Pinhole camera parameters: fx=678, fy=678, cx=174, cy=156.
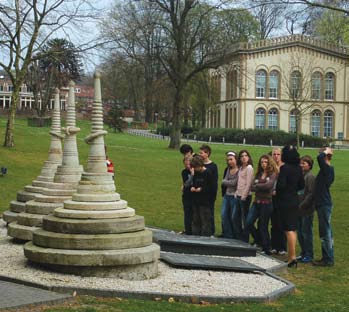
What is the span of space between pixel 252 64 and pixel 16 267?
63.7 metres

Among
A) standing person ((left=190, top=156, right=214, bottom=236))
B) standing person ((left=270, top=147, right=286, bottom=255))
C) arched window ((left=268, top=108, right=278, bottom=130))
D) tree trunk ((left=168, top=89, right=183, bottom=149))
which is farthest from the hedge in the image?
standing person ((left=270, top=147, right=286, bottom=255))

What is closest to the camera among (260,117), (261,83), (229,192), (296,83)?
(229,192)

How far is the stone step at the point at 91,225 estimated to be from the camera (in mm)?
9352

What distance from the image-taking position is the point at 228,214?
13203 millimetres

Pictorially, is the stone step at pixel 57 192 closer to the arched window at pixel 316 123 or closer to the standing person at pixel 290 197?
the standing person at pixel 290 197

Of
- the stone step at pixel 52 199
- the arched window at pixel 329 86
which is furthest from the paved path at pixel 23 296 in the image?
the arched window at pixel 329 86

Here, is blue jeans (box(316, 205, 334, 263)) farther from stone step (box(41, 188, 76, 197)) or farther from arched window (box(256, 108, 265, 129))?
arched window (box(256, 108, 265, 129))

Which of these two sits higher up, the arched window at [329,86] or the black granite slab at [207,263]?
the arched window at [329,86]

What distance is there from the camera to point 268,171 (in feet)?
39.8

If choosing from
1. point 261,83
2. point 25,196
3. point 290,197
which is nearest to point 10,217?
point 25,196

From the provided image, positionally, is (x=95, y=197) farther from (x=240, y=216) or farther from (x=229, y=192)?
(x=240, y=216)

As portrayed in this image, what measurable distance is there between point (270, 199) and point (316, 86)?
62.9 metres

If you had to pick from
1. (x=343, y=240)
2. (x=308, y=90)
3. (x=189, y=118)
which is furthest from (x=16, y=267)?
(x=189, y=118)

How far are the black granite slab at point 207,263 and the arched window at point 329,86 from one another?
216 ft
